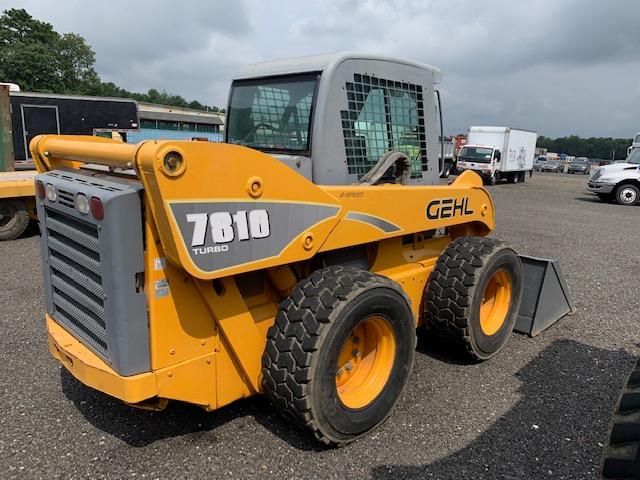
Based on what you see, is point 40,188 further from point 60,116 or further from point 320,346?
point 60,116

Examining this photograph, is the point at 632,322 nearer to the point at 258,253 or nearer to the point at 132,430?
the point at 258,253

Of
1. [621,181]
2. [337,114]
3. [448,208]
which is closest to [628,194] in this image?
[621,181]

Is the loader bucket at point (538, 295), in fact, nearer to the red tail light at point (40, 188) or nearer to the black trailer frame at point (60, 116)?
the red tail light at point (40, 188)

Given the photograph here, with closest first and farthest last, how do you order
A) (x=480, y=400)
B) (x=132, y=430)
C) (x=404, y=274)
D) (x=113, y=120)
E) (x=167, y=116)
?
(x=132, y=430)
(x=480, y=400)
(x=404, y=274)
(x=113, y=120)
(x=167, y=116)

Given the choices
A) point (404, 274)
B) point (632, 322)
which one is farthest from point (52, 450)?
point (632, 322)

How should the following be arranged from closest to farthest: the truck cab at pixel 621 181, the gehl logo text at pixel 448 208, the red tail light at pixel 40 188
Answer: the red tail light at pixel 40 188 → the gehl logo text at pixel 448 208 → the truck cab at pixel 621 181

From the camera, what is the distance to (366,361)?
3.14 metres

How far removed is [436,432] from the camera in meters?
3.05

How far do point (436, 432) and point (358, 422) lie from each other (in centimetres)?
55

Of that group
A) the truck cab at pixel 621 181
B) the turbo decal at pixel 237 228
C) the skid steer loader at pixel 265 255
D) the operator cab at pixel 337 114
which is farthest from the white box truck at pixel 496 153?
the turbo decal at pixel 237 228

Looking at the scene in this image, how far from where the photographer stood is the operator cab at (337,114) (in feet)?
10.3

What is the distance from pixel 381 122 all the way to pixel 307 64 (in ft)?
2.17

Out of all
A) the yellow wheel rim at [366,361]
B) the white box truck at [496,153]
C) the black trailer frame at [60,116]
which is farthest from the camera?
the white box truck at [496,153]

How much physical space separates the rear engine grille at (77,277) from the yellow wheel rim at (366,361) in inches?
54.0
